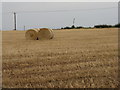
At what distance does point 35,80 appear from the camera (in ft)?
13.5

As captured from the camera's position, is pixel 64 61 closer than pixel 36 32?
Yes

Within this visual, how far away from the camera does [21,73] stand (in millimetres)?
4750

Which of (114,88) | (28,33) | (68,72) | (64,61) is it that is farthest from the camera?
(28,33)

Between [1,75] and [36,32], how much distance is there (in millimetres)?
12434

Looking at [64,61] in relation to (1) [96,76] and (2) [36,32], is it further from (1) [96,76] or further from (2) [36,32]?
(2) [36,32]

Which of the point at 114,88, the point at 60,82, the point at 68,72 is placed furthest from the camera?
the point at 68,72

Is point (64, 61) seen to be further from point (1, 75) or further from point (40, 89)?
point (40, 89)

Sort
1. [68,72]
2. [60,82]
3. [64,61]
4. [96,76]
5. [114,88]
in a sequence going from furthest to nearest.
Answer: [64,61] → [68,72] → [96,76] → [60,82] → [114,88]

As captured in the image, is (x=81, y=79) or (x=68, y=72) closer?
(x=81, y=79)

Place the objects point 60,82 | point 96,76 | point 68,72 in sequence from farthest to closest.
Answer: point 68,72 < point 96,76 < point 60,82

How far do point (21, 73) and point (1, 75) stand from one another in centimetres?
39

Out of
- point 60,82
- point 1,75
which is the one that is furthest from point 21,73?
point 60,82

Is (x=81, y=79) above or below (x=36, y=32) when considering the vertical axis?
Result: below

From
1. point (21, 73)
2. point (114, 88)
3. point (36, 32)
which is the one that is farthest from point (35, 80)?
point (36, 32)
